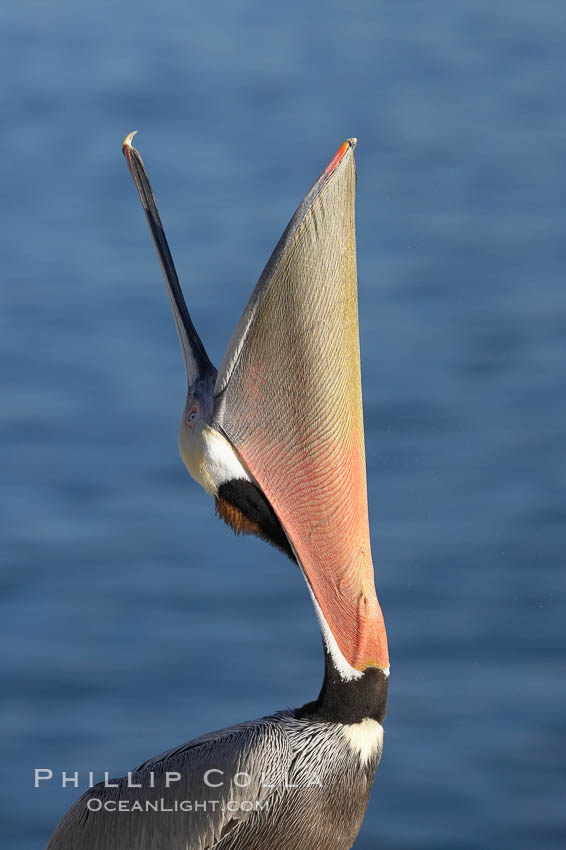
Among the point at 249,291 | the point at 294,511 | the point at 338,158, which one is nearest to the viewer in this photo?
the point at 338,158

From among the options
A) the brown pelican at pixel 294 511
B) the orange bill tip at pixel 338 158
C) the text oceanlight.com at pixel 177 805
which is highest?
the orange bill tip at pixel 338 158

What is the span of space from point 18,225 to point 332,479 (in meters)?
4.47

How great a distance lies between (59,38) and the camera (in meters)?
7.80

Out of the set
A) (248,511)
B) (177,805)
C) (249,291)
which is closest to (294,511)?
(248,511)

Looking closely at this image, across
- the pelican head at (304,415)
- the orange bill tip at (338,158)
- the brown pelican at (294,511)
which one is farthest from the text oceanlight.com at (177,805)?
the orange bill tip at (338,158)

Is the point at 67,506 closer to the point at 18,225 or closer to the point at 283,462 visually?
the point at 18,225

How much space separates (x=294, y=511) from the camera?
2.27 meters

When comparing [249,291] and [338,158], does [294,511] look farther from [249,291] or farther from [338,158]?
[249,291]

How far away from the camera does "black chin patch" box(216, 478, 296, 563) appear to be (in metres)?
2.28

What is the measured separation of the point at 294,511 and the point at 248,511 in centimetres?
7

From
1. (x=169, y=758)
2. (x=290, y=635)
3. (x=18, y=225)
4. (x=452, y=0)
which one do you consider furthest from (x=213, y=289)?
(x=169, y=758)

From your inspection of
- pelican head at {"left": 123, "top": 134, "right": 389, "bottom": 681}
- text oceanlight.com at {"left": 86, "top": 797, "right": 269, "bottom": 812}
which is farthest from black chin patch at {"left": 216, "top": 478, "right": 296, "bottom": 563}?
text oceanlight.com at {"left": 86, "top": 797, "right": 269, "bottom": 812}

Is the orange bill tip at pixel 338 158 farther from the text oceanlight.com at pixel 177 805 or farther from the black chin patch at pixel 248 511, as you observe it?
the text oceanlight.com at pixel 177 805

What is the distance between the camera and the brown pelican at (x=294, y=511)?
7.22ft
